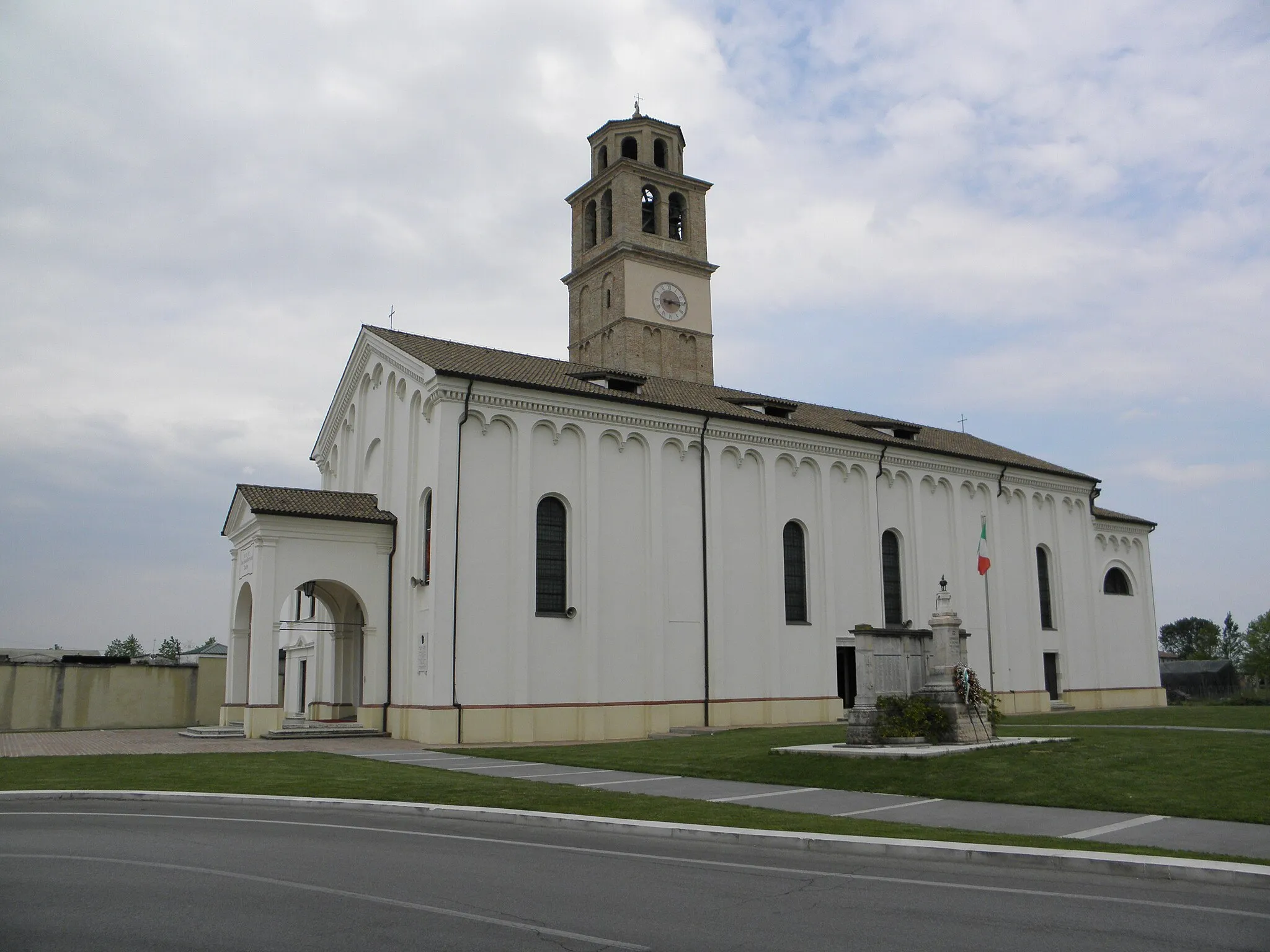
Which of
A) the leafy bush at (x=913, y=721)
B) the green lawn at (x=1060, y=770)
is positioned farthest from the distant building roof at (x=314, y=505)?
the leafy bush at (x=913, y=721)

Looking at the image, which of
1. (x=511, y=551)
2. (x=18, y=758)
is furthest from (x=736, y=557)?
(x=18, y=758)

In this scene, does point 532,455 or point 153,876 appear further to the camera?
point 532,455

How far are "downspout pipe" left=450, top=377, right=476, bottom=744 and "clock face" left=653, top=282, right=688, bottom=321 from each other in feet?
69.1

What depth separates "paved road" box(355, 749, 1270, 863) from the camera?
Result: 10.6m

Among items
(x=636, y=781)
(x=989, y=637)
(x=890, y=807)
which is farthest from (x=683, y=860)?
(x=989, y=637)

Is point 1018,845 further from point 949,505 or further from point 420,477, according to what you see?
point 949,505

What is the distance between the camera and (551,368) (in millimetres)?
32344

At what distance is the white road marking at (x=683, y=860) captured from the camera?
7.81 metres

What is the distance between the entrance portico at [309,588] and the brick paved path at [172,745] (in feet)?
5.10

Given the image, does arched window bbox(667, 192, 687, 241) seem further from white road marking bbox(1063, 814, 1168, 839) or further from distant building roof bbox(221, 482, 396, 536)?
white road marking bbox(1063, 814, 1168, 839)

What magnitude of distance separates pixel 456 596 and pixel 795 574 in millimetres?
12623

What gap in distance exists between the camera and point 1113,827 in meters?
11.4

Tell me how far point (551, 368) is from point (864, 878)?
985 inches

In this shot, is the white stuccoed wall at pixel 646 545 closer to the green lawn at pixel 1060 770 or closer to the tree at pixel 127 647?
the green lawn at pixel 1060 770
